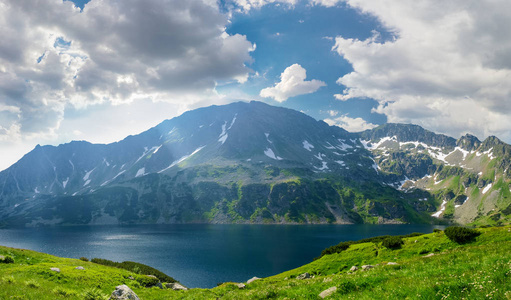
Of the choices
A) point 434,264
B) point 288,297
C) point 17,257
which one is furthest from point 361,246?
point 17,257

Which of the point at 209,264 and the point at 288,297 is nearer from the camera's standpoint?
the point at 288,297

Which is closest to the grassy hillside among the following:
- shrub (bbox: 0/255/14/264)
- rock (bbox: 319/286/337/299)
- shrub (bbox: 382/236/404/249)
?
rock (bbox: 319/286/337/299)

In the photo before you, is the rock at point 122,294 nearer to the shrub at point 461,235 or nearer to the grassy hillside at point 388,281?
the grassy hillside at point 388,281

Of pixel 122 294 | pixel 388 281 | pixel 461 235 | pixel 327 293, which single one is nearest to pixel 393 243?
pixel 461 235

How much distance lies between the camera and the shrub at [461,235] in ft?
120

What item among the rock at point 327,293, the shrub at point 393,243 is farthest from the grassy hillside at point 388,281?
the shrub at point 393,243

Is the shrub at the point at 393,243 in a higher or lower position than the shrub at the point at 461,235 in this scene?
lower

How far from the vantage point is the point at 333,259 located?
4800 cm

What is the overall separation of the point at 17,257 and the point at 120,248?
13235 cm

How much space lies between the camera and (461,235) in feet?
122

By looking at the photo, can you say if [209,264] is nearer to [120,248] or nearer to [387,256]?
[120,248]

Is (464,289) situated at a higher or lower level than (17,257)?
higher

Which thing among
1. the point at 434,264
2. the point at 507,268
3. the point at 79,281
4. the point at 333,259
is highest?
the point at 507,268

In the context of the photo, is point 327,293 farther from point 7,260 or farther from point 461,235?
point 7,260
